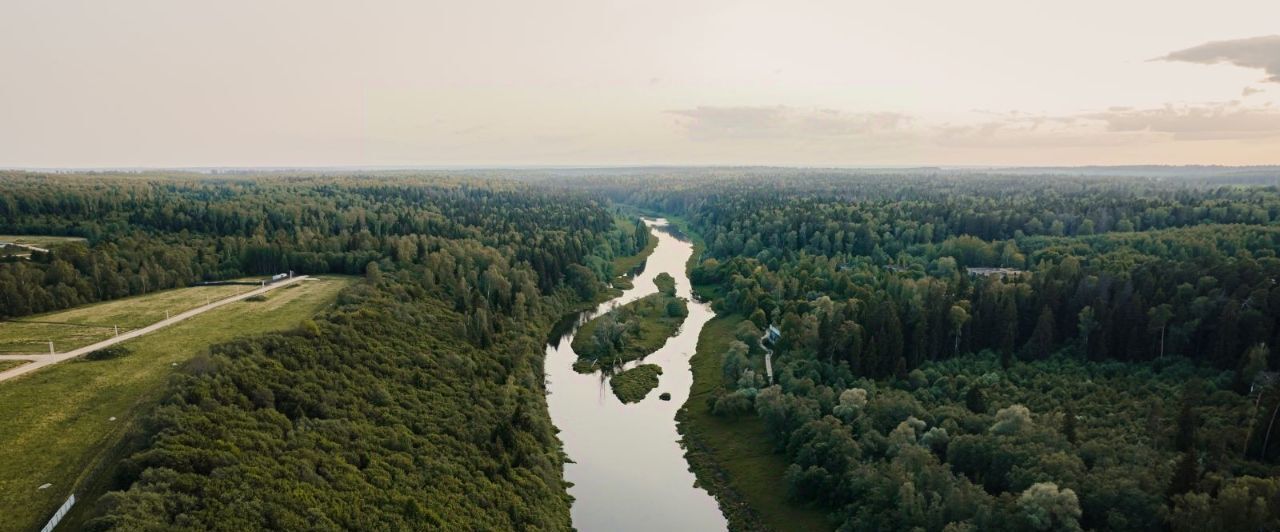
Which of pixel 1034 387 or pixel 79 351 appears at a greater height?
pixel 79 351

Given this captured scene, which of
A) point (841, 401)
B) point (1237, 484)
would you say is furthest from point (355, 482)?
point (1237, 484)

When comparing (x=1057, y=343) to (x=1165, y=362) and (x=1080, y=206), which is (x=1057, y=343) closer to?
(x=1165, y=362)

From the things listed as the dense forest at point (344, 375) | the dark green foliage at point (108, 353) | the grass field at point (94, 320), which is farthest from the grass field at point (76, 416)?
the grass field at point (94, 320)

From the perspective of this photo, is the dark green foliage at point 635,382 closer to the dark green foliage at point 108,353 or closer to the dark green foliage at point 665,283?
the dark green foliage at point 665,283

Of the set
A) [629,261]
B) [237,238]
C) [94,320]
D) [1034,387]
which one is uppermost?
[237,238]

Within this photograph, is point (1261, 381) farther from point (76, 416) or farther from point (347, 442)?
point (76, 416)

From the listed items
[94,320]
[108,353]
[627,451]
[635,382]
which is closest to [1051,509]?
[627,451]
